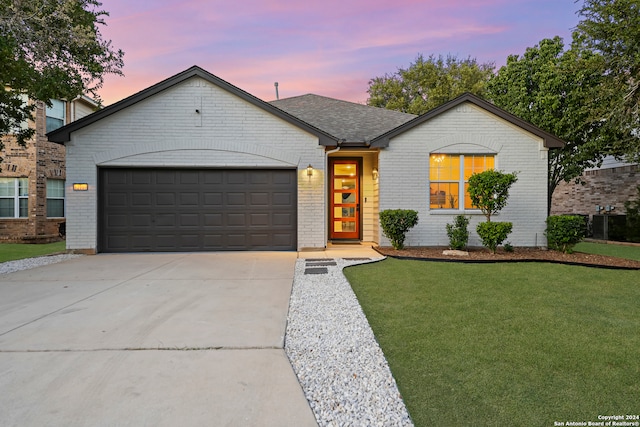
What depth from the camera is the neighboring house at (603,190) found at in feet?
45.7

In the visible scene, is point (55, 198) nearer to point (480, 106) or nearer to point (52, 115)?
point (52, 115)

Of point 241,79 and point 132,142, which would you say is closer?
point 132,142

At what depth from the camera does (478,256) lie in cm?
847

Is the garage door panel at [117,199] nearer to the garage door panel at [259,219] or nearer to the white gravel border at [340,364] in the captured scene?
the garage door panel at [259,219]

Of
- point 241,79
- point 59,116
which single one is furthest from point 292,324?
point 241,79

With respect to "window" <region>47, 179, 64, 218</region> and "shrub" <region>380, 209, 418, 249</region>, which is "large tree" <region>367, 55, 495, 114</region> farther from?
"window" <region>47, 179, 64, 218</region>

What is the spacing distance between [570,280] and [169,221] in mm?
9404

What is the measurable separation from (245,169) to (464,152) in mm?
6306

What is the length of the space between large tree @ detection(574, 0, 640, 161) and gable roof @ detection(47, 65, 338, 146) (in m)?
9.19

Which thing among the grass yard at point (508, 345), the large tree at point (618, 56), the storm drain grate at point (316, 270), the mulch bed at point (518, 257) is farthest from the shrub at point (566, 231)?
the storm drain grate at point (316, 270)

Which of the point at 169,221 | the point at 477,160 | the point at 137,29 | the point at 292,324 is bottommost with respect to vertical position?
the point at 292,324

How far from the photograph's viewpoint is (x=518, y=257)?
834 cm

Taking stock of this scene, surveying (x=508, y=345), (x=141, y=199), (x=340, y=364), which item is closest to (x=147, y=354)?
(x=340, y=364)

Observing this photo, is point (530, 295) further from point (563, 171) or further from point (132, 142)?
point (563, 171)
